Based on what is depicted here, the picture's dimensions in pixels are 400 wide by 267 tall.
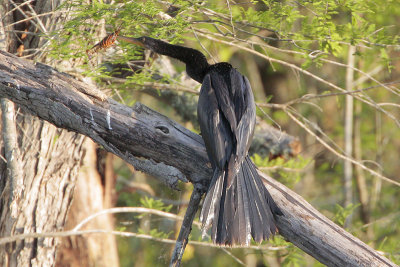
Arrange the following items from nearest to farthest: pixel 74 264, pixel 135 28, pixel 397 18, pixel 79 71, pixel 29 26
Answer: pixel 135 28, pixel 79 71, pixel 29 26, pixel 74 264, pixel 397 18

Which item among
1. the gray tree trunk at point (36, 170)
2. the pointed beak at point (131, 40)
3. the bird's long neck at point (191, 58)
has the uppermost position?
the pointed beak at point (131, 40)

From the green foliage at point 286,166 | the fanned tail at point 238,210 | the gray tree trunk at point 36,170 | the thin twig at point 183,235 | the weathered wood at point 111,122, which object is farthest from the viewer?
the green foliage at point 286,166

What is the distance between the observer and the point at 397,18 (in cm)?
709

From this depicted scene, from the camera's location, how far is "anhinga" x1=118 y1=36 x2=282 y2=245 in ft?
8.18

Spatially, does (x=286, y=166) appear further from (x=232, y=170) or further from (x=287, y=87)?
(x=287, y=87)

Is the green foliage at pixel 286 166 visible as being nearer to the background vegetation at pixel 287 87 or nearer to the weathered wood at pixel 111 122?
the background vegetation at pixel 287 87

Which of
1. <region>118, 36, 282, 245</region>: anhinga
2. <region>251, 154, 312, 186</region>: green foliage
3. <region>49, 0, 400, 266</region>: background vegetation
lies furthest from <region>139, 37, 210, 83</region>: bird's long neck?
<region>251, 154, 312, 186</region>: green foliage

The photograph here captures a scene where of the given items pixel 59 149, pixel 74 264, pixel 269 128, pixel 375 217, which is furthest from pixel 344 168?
pixel 59 149

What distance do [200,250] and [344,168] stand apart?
2270 millimetres

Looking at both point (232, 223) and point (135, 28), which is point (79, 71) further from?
point (232, 223)

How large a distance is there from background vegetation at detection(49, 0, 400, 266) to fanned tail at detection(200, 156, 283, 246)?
0.96 m

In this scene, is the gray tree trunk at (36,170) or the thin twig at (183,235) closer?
the thin twig at (183,235)

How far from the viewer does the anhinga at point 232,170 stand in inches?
98.1

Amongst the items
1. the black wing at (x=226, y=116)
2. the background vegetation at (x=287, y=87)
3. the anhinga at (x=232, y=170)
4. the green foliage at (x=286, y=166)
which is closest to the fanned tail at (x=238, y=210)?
the anhinga at (x=232, y=170)
